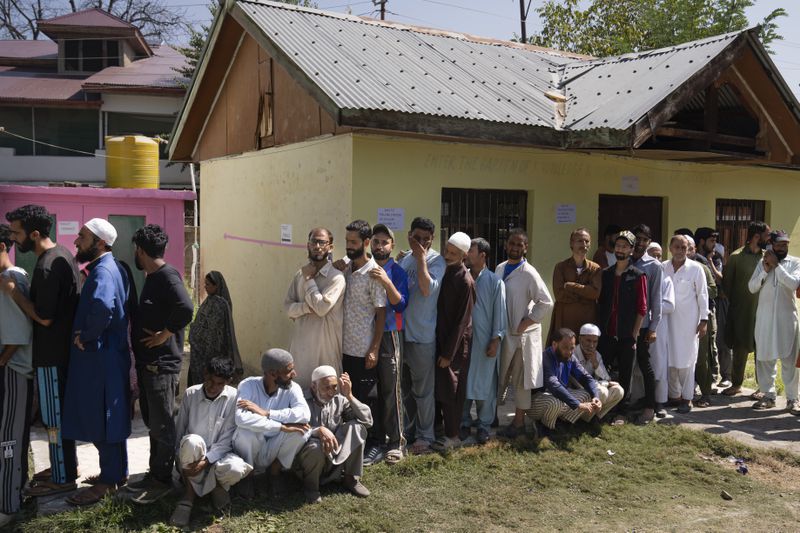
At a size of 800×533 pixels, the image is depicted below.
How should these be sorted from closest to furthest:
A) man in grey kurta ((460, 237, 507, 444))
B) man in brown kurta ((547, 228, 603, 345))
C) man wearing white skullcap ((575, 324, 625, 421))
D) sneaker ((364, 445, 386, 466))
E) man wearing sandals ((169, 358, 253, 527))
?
man wearing sandals ((169, 358, 253, 527)), sneaker ((364, 445, 386, 466)), man in grey kurta ((460, 237, 507, 444)), man wearing white skullcap ((575, 324, 625, 421)), man in brown kurta ((547, 228, 603, 345))

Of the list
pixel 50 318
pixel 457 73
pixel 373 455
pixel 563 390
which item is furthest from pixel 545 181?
pixel 50 318

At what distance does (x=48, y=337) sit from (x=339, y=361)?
2.05 metres

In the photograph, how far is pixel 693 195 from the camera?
31.2 feet

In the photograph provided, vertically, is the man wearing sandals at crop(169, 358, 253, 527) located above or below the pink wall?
below

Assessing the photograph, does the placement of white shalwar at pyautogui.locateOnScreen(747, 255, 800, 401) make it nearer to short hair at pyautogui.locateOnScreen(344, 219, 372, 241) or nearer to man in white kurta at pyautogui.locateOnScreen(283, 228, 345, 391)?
short hair at pyautogui.locateOnScreen(344, 219, 372, 241)

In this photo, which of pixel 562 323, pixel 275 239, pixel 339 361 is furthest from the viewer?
pixel 275 239

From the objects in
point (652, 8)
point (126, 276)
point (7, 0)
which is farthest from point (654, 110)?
point (7, 0)

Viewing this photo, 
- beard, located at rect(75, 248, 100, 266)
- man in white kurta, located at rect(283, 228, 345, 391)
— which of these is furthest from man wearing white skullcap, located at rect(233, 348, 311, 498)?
beard, located at rect(75, 248, 100, 266)

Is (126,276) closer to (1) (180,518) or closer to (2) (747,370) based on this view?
(1) (180,518)

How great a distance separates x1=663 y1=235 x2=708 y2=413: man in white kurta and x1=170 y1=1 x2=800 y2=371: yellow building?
1.32 meters

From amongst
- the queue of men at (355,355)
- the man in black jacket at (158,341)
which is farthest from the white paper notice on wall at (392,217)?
the man in black jacket at (158,341)

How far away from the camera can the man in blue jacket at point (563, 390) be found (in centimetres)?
599

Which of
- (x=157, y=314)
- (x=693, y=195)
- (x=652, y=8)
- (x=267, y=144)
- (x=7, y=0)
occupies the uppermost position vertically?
(x=7, y=0)

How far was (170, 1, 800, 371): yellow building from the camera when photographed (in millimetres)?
6922
